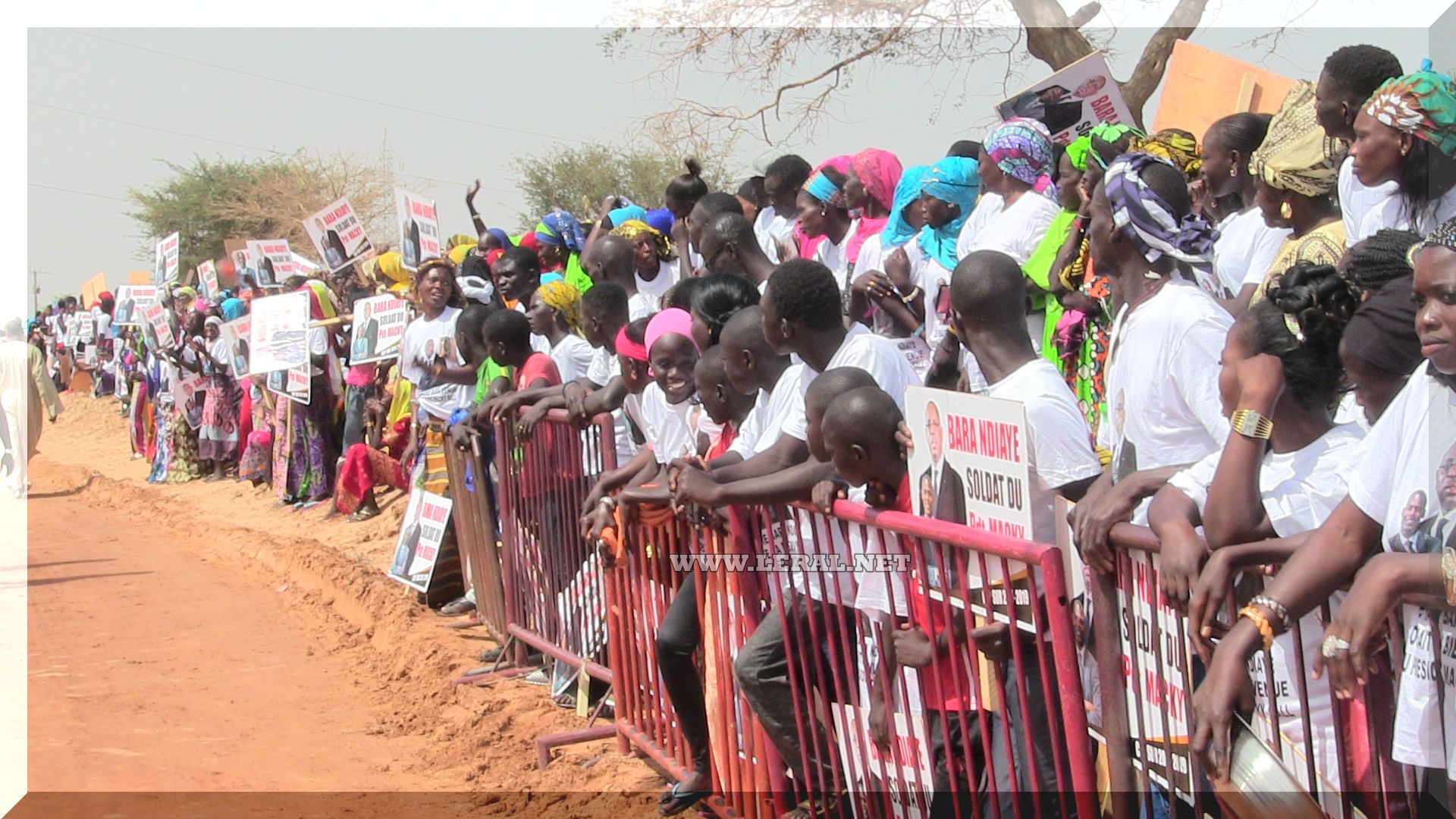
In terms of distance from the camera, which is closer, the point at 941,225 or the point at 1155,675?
the point at 1155,675

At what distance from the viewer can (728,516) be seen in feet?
16.0

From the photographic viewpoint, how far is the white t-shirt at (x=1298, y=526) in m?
2.91

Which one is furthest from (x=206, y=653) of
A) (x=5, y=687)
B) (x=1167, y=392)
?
(x=1167, y=392)

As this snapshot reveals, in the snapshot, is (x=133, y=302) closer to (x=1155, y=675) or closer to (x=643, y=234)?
(x=643, y=234)

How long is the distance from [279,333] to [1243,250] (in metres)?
11.2

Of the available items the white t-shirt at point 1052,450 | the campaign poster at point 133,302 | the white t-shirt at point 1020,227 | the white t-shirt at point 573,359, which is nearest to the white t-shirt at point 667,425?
the white t-shirt at point 1020,227

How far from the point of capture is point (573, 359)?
8484 millimetres

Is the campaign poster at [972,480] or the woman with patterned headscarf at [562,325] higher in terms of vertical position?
the woman with patterned headscarf at [562,325]

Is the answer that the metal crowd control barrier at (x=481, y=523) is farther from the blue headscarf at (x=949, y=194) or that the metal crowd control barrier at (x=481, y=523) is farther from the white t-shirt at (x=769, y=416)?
the white t-shirt at (x=769, y=416)

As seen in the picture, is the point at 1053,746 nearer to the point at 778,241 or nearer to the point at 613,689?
the point at 613,689

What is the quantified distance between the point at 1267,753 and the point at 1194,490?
2.35ft

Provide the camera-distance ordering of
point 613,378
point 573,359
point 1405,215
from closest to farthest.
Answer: point 1405,215, point 613,378, point 573,359

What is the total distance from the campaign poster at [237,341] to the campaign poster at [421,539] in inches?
309

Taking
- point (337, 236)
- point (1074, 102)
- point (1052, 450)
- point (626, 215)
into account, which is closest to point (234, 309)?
point (337, 236)
